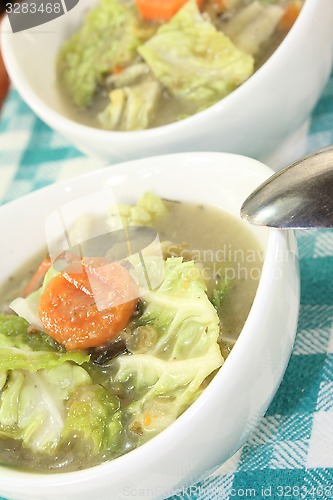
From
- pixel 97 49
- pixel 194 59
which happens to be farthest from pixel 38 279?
pixel 97 49

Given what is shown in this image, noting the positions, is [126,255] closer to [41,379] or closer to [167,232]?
[167,232]

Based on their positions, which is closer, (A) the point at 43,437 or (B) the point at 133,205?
(A) the point at 43,437

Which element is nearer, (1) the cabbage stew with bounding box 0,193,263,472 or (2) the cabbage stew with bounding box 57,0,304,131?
(1) the cabbage stew with bounding box 0,193,263,472

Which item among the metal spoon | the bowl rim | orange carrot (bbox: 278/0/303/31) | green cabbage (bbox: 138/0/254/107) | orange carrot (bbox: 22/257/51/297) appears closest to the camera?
the metal spoon

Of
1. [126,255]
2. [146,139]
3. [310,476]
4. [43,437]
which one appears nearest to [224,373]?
[310,476]

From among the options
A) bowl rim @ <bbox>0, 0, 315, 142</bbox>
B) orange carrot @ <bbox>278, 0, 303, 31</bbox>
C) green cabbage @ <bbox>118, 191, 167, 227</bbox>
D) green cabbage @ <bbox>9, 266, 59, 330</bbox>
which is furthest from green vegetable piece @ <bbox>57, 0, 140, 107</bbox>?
green cabbage @ <bbox>9, 266, 59, 330</bbox>

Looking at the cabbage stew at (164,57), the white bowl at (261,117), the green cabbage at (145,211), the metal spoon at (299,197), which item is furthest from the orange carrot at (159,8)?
the metal spoon at (299,197)

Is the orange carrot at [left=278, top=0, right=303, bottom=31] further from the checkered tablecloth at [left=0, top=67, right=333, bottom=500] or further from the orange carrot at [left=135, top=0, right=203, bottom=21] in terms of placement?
the checkered tablecloth at [left=0, top=67, right=333, bottom=500]
